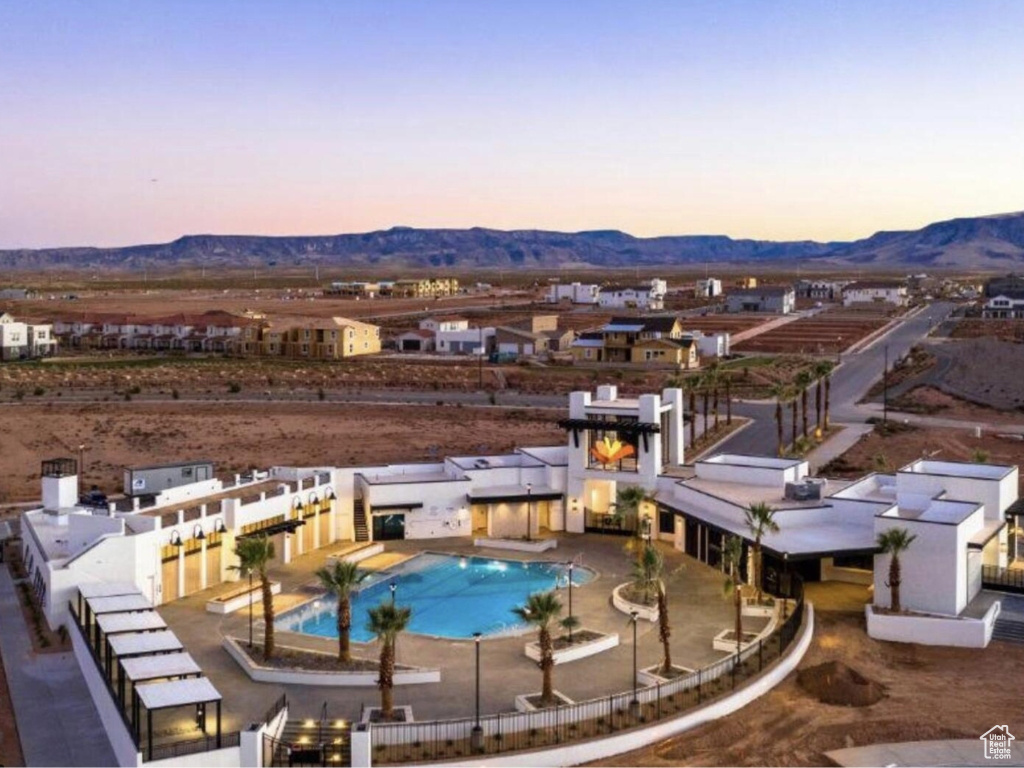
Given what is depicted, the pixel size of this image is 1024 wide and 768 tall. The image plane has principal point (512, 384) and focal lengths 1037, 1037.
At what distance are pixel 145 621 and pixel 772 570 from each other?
70.1 feet

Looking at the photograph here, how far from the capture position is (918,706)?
27688 millimetres

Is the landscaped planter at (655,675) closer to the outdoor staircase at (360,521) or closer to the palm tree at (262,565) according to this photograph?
the palm tree at (262,565)

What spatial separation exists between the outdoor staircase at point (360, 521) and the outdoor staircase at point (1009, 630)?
2516 centimetres

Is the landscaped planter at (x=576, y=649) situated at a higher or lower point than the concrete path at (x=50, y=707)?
higher

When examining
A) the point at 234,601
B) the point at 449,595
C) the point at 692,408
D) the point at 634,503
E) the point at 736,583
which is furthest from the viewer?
the point at 692,408

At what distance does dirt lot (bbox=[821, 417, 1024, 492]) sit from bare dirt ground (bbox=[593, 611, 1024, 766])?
24475 mm

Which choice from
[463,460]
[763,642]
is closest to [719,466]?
[463,460]

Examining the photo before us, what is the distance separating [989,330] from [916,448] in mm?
91268

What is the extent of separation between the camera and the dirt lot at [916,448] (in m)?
59.2

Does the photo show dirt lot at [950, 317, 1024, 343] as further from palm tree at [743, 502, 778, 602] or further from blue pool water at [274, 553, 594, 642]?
blue pool water at [274, 553, 594, 642]

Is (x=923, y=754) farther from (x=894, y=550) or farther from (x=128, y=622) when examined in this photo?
(x=128, y=622)

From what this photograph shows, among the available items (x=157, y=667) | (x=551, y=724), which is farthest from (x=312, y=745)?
(x=551, y=724)

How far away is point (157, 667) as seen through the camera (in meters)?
26.2

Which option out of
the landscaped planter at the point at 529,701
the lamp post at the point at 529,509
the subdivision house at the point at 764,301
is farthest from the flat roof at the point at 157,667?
the subdivision house at the point at 764,301
